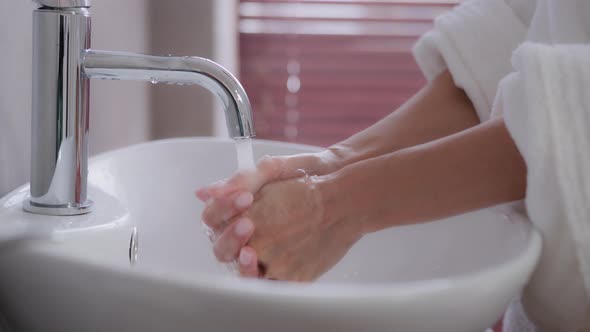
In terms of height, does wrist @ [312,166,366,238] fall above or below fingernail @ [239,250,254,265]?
above

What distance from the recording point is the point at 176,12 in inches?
47.0

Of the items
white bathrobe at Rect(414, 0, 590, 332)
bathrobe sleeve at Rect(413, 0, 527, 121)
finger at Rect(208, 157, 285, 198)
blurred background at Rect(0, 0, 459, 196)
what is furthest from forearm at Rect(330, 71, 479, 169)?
blurred background at Rect(0, 0, 459, 196)

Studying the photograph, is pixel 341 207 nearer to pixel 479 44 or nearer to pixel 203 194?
pixel 203 194

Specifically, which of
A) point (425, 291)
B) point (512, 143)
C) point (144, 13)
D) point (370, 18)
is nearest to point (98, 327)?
point (425, 291)

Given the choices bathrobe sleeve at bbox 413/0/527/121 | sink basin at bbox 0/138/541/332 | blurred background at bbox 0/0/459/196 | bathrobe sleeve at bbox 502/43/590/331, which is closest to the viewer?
sink basin at bbox 0/138/541/332

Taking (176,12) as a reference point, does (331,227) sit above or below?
below

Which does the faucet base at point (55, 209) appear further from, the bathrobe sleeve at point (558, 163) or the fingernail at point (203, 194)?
the bathrobe sleeve at point (558, 163)

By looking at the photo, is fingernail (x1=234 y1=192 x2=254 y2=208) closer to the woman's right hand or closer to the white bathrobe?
the woman's right hand

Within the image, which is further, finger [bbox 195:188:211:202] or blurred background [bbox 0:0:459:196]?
blurred background [bbox 0:0:459:196]

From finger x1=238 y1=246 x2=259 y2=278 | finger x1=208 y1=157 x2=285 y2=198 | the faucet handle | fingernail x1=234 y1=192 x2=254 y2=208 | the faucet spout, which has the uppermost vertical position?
the faucet handle

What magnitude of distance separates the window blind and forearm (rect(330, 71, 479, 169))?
0.75 m

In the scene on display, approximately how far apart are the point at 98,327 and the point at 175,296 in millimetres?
66

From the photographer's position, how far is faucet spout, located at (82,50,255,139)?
0.54 meters

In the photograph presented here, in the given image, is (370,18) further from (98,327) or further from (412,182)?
(98,327)
